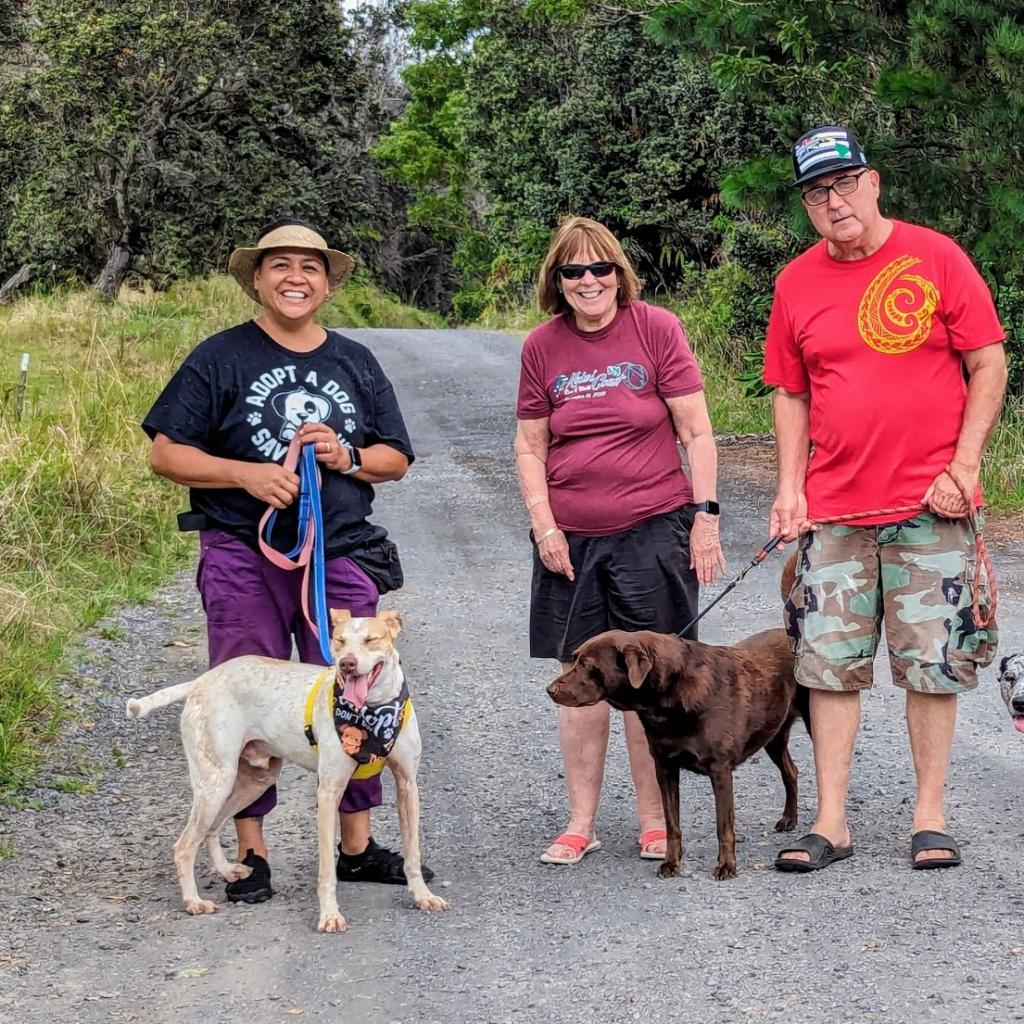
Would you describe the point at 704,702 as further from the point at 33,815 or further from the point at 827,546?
the point at 33,815

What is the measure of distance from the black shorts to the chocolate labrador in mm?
191

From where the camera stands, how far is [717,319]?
60.1 ft

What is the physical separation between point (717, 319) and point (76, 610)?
11389 mm

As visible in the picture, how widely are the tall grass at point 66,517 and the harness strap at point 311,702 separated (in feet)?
6.70

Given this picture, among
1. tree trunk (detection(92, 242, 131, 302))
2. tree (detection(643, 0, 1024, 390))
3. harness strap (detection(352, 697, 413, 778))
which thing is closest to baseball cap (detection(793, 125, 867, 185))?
harness strap (detection(352, 697, 413, 778))

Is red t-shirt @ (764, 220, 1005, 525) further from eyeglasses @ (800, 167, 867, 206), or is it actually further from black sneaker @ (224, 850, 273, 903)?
black sneaker @ (224, 850, 273, 903)

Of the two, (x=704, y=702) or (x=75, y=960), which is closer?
(x=75, y=960)

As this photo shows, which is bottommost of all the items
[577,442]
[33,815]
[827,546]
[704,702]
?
[33,815]

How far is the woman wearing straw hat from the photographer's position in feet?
14.7

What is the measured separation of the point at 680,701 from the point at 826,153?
1715 millimetres

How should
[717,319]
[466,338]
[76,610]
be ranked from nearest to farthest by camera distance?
[76,610] < [717,319] < [466,338]

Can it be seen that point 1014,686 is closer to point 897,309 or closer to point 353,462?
point 897,309

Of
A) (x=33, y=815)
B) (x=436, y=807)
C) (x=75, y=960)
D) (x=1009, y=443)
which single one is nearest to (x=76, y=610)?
(x=33, y=815)

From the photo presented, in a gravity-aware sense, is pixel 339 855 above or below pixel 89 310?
below
